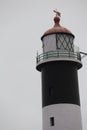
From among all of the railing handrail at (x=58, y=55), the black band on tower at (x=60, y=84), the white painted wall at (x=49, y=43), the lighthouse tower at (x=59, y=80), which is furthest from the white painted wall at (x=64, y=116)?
the white painted wall at (x=49, y=43)

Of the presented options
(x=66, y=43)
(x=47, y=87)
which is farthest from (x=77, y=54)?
(x=47, y=87)

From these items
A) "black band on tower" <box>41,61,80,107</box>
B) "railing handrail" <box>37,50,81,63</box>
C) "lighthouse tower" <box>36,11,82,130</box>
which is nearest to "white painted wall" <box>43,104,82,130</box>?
"lighthouse tower" <box>36,11,82,130</box>

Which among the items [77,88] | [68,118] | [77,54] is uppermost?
[77,54]

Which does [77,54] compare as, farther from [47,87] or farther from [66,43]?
[47,87]

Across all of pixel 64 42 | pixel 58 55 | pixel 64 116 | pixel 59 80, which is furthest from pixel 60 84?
pixel 64 42

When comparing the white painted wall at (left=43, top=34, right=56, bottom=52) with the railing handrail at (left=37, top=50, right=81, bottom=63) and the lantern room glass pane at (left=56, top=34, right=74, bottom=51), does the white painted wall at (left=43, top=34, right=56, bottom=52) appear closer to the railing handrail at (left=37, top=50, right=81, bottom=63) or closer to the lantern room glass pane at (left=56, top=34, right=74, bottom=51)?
the lantern room glass pane at (left=56, top=34, right=74, bottom=51)

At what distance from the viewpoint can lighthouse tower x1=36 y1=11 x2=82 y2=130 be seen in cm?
3897

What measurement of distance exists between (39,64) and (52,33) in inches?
109

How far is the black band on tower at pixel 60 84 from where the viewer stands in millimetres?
39416

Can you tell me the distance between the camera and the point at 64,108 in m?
39.0

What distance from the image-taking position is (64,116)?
128ft

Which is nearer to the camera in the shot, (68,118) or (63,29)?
(68,118)

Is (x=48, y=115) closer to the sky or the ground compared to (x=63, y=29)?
closer to the ground

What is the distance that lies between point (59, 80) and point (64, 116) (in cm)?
296
